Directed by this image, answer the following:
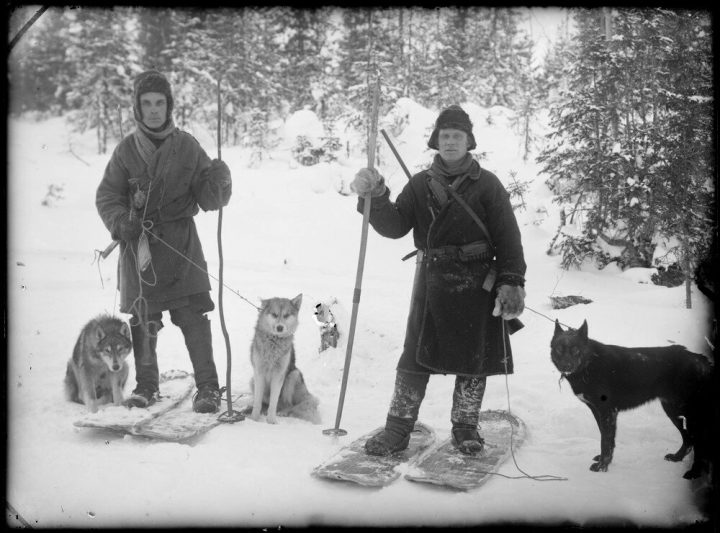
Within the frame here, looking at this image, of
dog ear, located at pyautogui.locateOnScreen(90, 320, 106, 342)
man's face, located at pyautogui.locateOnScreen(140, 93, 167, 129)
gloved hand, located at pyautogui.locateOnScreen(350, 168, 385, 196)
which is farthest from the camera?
dog ear, located at pyautogui.locateOnScreen(90, 320, 106, 342)

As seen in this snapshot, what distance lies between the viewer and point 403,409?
3523mm

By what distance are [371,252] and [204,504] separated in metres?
8.40

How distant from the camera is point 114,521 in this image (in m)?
2.68

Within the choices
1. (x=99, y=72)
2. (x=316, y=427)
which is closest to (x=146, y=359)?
(x=316, y=427)

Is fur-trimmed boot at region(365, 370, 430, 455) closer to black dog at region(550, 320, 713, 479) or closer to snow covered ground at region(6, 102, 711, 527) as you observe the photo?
snow covered ground at region(6, 102, 711, 527)

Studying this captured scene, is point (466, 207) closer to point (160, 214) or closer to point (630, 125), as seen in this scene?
point (160, 214)

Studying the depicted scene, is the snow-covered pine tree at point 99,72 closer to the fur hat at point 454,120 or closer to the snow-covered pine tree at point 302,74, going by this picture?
the snow-covered pine tree at point 302,74

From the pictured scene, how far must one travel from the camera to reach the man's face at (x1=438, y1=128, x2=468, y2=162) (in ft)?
11.5

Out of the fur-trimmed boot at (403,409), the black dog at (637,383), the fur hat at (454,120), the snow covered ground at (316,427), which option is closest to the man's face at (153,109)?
the snow covered ground at (316,427)

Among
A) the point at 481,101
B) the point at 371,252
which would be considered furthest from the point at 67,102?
the point at 481,101

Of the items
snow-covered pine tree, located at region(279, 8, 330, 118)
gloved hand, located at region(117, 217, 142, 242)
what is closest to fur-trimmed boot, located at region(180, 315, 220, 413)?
gloved hand, located at region(117, 217, 142, 242)

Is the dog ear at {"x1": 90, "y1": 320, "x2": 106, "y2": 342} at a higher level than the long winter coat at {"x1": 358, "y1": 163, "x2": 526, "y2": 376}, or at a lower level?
lower

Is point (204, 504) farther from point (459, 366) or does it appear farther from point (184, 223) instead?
point (184, 223)

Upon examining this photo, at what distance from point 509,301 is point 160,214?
2654mm
